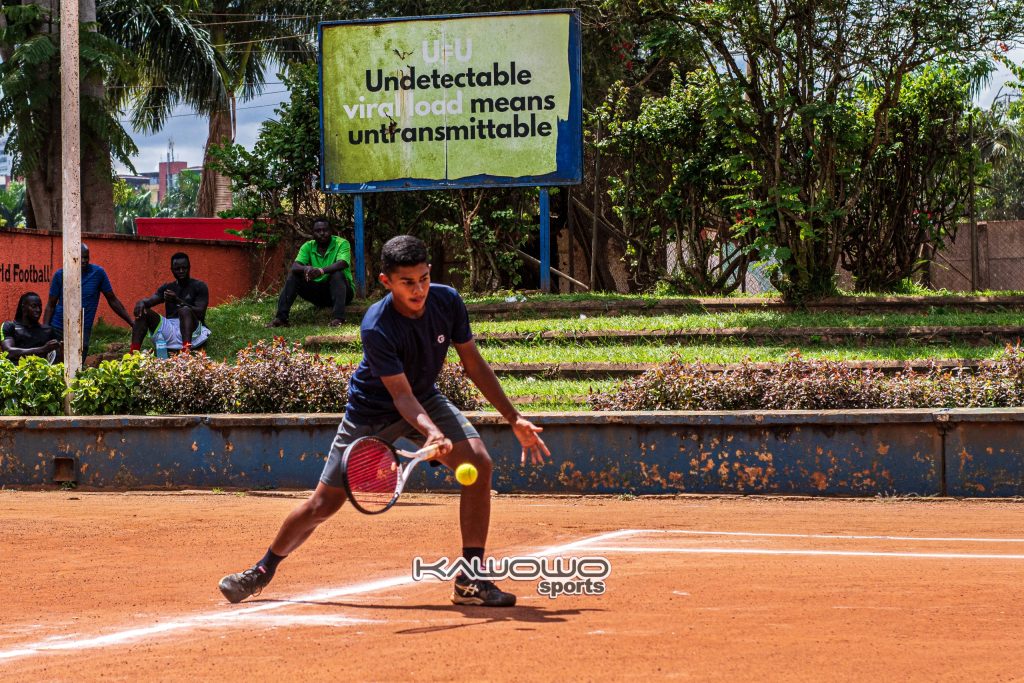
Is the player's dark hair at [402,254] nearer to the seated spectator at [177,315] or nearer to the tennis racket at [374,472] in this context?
the tennis racket at [374,472]

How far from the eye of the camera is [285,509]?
948 centimetres

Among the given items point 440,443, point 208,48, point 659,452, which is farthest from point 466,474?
point 208,48

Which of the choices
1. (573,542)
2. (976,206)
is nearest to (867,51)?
(976,206)

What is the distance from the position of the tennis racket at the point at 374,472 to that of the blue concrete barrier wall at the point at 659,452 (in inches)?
186

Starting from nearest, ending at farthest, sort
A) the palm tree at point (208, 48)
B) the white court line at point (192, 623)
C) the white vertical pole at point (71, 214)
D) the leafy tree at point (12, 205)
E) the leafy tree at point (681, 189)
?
the white court line at point (192, 623)
the white vertical pole at point (71, 214)
the leafy tree at point (681, 189)
the palm tree at point (208, 48)
the leafy tree at point (12, 205)

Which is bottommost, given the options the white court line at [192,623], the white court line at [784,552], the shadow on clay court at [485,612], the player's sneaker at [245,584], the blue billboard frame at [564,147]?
the white court line at [192,623]

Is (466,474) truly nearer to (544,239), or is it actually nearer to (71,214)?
(71,214)

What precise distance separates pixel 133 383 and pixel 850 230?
10196 millimetres

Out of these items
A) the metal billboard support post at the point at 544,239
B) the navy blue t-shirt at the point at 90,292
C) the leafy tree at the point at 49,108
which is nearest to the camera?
the navy blue t-shirt at the point at 90,292

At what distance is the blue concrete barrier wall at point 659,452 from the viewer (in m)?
9.58

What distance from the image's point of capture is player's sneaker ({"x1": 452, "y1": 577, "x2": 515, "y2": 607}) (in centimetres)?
576

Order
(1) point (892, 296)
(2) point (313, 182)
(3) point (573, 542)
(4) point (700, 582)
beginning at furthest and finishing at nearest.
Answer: (2) point (313, 182) < (1) point (892, 296) < (3) point (573, 542) < (4) point (700, 582)

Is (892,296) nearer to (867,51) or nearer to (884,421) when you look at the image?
(867,51)

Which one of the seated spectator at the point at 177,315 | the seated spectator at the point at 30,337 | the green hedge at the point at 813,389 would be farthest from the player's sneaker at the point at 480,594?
the seated spectator at the point at 30,337
